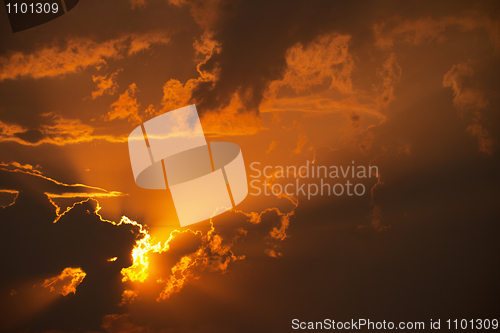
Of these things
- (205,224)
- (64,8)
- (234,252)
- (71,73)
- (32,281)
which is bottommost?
(32,281)

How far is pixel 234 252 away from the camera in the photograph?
3.20 meters

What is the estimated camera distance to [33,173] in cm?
313

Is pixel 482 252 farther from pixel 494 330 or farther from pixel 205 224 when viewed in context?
pixel 205 224

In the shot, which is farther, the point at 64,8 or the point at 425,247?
the point at 425,247

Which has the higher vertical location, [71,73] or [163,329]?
[71,73]

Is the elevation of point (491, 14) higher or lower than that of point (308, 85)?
higher

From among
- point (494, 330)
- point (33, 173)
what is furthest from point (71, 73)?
point (494, 330)

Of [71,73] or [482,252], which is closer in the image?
[71,73]

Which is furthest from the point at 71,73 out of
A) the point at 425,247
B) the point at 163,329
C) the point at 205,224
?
the point at 425,247

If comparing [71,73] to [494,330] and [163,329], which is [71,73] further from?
[494,330]

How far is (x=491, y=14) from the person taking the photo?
314 centimetres

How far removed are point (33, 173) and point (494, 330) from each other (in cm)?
663

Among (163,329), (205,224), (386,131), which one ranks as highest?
(386,131)

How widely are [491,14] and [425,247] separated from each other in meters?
3.25
